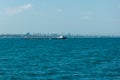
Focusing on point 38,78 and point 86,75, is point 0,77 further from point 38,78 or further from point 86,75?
point 86,75

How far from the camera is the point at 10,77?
4538 centimetres

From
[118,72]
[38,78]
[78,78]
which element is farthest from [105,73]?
[38,78]

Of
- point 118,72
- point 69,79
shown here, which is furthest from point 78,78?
point 118,72

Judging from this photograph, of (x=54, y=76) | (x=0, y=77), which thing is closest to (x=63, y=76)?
(x=54, y=76)

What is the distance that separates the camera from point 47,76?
4691 centimetres

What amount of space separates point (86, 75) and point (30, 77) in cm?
699

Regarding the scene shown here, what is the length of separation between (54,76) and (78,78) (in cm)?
384

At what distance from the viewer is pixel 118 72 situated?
162ft

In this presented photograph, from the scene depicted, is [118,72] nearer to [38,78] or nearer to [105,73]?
[105,73]

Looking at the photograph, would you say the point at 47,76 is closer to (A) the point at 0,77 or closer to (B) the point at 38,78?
(B) the point at 38,78

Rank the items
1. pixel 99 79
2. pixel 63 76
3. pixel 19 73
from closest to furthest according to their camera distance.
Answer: pixel 99 79, pixel 63 76, pixel 19 73

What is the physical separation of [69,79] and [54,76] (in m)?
Result: 3.76

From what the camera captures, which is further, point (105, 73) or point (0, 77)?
point (105, 73)

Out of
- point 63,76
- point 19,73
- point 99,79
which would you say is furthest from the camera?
point 19,73
